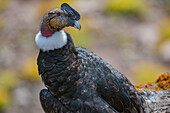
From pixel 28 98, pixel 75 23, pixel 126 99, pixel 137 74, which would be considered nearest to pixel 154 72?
pixel 137 74

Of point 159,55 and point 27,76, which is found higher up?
point 159,55

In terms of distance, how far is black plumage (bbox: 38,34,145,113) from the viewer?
359 centimetres

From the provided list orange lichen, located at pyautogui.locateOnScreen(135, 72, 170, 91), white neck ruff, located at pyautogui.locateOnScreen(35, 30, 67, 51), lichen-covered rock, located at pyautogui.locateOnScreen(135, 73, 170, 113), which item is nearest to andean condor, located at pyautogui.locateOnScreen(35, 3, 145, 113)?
white neck ruff, located at pyautogui.locateOnScreen(35, 30, 67, 51)

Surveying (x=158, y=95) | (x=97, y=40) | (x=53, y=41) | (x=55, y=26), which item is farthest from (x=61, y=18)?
(x=97, y=40)

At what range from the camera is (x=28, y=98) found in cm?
870

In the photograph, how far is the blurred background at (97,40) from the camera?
349 inches

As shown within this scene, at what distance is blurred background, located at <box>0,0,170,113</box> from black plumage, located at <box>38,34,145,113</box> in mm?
4986

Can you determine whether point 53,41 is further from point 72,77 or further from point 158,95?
point 158,95

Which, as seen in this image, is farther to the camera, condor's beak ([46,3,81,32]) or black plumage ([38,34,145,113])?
black plumage ([38,34,145,113])

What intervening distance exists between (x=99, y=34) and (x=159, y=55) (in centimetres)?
211

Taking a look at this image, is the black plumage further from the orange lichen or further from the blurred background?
the blurred background

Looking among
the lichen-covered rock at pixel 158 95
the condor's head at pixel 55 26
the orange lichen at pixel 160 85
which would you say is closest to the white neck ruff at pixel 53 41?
the condor's head at pixel 55 26

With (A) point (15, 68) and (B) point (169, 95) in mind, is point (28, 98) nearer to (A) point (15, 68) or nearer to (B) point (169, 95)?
(A) point (15, 68)

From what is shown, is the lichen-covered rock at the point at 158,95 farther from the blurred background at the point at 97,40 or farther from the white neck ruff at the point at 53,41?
the blurred background at the point at 97,40
